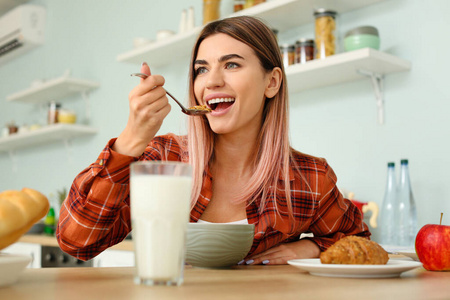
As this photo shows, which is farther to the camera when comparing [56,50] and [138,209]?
[56,50]

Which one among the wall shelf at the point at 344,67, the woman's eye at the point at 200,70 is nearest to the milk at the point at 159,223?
the woman's eye at the point at 200,70

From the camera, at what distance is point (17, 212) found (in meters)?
0.61

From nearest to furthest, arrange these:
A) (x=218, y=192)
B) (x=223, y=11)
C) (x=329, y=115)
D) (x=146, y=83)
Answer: (x=146, y=83) < (x=218, y=192) < (x=329, y=115) < (x=223, y=11)

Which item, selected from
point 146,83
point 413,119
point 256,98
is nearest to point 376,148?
point 413,119

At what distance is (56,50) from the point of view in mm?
4340

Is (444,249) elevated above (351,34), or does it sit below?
below

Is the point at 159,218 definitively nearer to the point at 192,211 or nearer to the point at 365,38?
the point at 192,211

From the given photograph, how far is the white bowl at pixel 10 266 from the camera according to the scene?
1.96 ft

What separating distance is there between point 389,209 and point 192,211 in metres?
1.06

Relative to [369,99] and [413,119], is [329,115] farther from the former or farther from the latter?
[413,119]

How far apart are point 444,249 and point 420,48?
1388 millimetres

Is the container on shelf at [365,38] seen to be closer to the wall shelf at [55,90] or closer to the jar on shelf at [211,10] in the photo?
the jar on shelf at [211,10]

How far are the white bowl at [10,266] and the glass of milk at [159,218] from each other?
0.44ft

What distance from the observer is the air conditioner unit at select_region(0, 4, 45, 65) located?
433 cm
